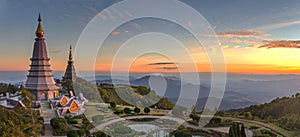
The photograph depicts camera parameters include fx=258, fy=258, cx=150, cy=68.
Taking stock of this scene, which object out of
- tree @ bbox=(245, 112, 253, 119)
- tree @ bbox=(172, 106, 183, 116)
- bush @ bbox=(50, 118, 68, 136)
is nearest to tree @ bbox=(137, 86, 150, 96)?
tree @ bbox=(172, 106, 183, 116)

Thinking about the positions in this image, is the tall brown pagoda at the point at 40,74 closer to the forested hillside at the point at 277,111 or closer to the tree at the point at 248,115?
the forested hillside at the point at 277,111

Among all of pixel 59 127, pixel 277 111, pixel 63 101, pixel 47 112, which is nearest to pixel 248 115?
pixel 277 111

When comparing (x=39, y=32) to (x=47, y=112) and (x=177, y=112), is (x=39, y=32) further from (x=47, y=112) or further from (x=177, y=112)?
(x=177, y=112)

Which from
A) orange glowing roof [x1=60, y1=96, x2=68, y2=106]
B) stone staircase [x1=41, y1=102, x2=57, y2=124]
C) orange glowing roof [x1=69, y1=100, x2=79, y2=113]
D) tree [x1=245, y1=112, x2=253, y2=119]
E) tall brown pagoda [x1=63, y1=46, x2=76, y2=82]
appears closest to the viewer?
stone staircase [x1=41, y1=102, x2=57, y2=124]

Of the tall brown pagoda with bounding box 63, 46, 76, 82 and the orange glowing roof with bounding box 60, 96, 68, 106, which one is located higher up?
the tall brown pagoda with bounding box 63, 46, 76, 82

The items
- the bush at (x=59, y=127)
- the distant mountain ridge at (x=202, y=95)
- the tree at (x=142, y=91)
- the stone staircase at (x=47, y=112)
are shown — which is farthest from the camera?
the tree at (x=142, y=91)

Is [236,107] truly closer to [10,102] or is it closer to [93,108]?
[93,108]

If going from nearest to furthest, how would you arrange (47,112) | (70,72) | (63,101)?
(47,112) → (63,101) → (70,72)

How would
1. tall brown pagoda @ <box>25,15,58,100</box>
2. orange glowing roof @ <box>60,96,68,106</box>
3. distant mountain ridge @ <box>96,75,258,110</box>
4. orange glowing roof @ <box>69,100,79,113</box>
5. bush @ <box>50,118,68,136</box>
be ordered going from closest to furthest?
1. bush @ <box>50,118,68,136</box>
2. distant mountain ridge @ <box>96,75,258,110</box>
3. orange glowing roof @ <box>69,100,79,113</box>
4. orange glowing roof @ <box>60,96,68,106</box>
5. tall brown pagoda @ <box>25,15,58,100</box>

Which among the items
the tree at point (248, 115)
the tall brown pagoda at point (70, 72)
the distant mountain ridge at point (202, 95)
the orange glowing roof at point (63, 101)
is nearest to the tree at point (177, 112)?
the distant mountain ridge at point (202, 95)

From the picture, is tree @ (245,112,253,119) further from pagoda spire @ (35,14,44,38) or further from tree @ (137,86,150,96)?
pagoda spire @ (35,14,44,38)
